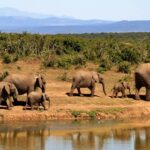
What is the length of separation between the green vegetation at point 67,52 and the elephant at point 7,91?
41.5 feet

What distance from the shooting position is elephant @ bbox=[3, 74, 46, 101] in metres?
27.0

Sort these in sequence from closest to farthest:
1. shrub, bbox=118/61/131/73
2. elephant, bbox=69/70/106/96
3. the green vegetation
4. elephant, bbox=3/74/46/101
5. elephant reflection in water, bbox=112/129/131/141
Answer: elephant reflection in water, bbox=112/129/131/141 → elephant, bbox=3/74/46/101 → elephant, bbox=69/70/106/96 → shrub, bbox=118/61/131/73 → the green vegetation

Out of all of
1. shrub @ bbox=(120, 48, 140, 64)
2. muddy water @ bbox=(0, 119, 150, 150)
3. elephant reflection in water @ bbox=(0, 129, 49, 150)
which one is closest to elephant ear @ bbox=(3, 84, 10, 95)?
muddy water @ bbox=(0, 119, 150, 150)

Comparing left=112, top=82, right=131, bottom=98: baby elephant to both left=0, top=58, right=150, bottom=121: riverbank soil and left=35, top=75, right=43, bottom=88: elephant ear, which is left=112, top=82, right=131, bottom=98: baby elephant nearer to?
left=0, top=58, right=150, bottom=121: riverbank soil

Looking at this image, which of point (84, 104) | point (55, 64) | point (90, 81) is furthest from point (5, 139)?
point (55, 64)

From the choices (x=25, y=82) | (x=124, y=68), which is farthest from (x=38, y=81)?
(x=124, y=68)

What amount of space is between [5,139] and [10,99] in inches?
186

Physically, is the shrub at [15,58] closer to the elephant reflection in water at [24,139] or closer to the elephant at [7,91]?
the elephant at [7,91]

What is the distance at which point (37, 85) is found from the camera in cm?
2744

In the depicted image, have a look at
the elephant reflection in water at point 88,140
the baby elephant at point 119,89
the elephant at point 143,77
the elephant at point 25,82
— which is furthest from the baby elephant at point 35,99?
the elephant at point 143,77

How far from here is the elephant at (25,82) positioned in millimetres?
26969

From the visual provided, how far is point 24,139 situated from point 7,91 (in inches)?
172

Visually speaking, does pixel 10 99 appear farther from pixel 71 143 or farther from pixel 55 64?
pixel 55 64

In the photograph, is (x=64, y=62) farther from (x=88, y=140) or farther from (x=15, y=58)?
(x=88, y=140)
